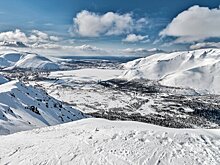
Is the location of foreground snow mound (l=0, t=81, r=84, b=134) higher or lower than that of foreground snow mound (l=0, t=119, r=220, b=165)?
lower

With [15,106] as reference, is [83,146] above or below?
above

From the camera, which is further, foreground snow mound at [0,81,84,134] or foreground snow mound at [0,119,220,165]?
foreground snow mound at [0,81,84,134]

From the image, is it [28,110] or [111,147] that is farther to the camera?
[28,110]

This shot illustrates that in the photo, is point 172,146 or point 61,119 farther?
point 61,119

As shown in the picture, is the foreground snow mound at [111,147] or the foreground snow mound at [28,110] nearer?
the foreground snow mound at [111,147]

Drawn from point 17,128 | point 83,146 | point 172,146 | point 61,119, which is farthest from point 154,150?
point 61,119

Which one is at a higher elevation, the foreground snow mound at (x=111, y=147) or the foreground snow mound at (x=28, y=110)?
the foreground snow mound at (x=111, y=147)

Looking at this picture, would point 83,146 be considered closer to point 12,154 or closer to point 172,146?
point 12,154

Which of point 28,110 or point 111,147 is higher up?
point 111,147
